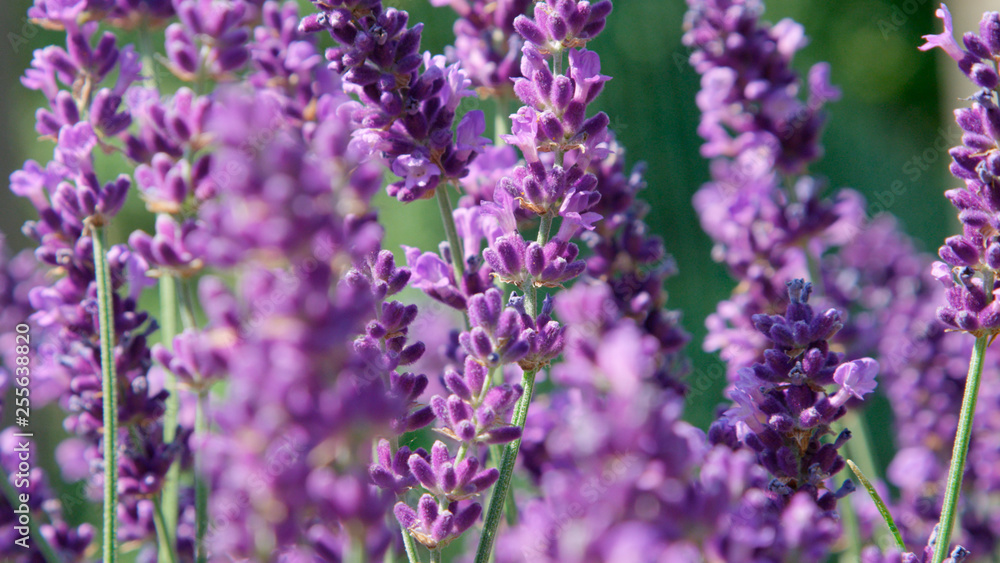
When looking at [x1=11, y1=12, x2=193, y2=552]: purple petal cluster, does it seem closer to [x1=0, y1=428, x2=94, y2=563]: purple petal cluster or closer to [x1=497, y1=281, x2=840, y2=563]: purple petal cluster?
[x1=0, y1=428, x2=94, y2=563]: purple petal cluster

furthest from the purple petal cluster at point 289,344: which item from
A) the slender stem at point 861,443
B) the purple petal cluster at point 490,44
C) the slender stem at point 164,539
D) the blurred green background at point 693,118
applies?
the blurred green background at point 693,118

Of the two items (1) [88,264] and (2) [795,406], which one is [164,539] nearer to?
(1) [88,264]

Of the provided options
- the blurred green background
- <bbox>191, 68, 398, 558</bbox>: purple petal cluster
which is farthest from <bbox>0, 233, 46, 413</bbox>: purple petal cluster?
<bbox>191, 68, 398, 558</bbox>: purple petal cluster

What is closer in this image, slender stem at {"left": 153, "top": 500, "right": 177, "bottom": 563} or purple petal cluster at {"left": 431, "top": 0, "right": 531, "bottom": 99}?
slender stem at {"left": 153, "top": 500, "right": 177, "bottom": 563}

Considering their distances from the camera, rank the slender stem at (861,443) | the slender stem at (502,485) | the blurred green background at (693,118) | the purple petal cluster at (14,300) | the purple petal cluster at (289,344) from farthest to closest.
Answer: the blurred green background at (693,118) < the slender stem at (861,443) < the purple petal cluster at (14,300) < the slender stem at (502,485) < the purple petal cluster at (289,344)

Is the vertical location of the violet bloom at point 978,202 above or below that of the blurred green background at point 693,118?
above

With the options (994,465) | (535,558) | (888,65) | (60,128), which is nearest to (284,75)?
(60,128)

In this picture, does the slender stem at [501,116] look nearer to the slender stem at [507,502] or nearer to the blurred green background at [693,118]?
the slender stem at [507,502]
